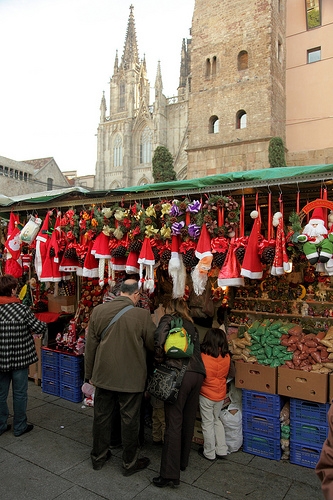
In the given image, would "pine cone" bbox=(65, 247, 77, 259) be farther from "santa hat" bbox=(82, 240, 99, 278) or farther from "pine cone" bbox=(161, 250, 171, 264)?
"pine cone" bbox=(161, 250, 171, 264)

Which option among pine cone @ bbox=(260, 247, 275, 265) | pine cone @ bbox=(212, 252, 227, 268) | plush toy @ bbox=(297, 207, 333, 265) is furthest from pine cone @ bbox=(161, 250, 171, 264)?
plush toy @ bbox=(297, 207, 333, 265)

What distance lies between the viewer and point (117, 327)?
309 centimetres

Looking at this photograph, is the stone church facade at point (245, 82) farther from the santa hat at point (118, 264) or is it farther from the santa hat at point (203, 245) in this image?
the santa hat at point (203, 245)

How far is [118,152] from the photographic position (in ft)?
186

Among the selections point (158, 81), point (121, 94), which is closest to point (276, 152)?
point (158, 81)

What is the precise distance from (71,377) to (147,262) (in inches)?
80.3

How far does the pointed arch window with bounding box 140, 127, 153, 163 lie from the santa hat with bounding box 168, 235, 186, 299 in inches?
2046

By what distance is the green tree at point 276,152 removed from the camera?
53.9 ft

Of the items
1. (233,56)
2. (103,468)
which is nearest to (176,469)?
(103,468)

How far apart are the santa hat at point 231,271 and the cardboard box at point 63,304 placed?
10.3ft

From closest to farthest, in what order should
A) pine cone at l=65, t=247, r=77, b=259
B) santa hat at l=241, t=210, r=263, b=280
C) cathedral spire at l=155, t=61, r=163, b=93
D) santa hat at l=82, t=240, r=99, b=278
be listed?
1. santa hat at l=241, t=210, r=263, b=280
2. santa hat at l=82, t=240, r=99, b=278
3. pine cone at l=65, t=247, r=77, b=259
4. cathedral spire at l=155, t=61, r=163, b=93

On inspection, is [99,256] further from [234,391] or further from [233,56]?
[233,56]

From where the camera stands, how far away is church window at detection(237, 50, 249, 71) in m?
18.5

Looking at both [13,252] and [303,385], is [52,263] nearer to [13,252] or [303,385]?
[13,252]
